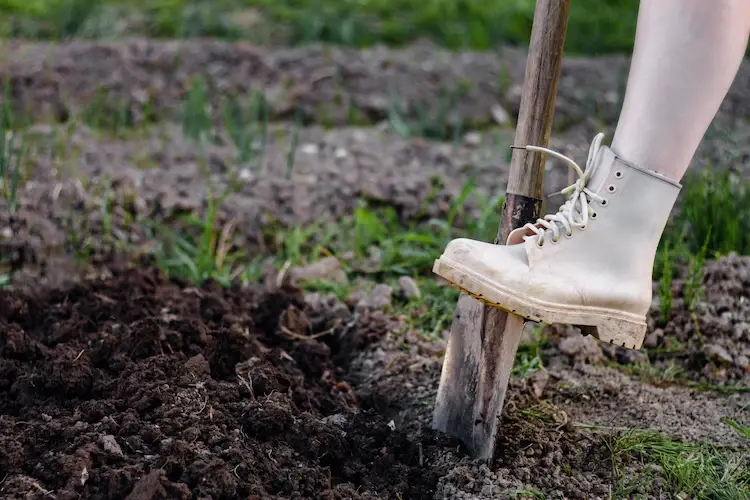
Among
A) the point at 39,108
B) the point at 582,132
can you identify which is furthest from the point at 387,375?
the point at 39,108

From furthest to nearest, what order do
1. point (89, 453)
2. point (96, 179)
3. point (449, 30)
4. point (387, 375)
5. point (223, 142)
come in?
point (449, 30) < point (223, 142) < point (96, 179) < point (387, 375) < point (89, 453)

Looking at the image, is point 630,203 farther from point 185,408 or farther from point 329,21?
point 329,21

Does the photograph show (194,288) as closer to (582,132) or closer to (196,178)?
(196,178)

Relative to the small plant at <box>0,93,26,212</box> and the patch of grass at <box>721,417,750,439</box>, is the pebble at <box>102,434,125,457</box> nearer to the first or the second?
the patch of grass at <box>721,417,750,439</box>

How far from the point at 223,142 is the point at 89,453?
2.72 meters

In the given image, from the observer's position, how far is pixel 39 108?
14.8 ft

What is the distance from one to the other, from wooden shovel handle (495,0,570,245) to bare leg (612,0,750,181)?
6.8 inches

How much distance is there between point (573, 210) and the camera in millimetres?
1831

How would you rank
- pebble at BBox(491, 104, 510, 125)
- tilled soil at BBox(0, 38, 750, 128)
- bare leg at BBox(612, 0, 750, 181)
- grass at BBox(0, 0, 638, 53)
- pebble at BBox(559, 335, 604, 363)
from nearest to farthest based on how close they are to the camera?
bare leg at BBox(612, 0, 750, 181) → pebble at BBox(559, 335, 604, 363) → tilled soil at BBox(0, 38, 750, 128) → pebble at BBox(491, 104, 510, 125) → grass at BBox(0, 0, 638, 53)

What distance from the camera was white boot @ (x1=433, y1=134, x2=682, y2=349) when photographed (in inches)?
69.1

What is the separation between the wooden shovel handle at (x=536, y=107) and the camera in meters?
1.86

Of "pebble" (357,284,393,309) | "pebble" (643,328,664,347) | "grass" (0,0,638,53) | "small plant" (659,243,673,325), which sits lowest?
"pebble" (357,284,393,309)

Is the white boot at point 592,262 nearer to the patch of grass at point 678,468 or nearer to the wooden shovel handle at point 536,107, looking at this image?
the wooden shovel handle at point 536,107

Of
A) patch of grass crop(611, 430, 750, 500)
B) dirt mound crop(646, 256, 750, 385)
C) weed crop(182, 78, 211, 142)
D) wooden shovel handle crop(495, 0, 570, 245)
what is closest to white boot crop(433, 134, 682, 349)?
wooden shovel handle crop(495, 0, 570, 245)
